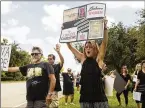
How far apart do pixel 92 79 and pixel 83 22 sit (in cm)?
196

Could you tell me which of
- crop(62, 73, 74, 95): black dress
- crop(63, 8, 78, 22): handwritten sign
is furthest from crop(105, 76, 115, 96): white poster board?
crop(62, 73, 74, 95): black dress

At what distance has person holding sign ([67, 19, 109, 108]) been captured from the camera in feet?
21.5

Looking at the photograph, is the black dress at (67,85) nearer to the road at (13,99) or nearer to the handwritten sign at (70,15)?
the road at (13,99)

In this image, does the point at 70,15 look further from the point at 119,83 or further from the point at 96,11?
the point at 119,83

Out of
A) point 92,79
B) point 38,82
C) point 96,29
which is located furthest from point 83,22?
point 92,79

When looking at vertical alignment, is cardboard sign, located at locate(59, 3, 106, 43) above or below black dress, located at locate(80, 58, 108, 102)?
above

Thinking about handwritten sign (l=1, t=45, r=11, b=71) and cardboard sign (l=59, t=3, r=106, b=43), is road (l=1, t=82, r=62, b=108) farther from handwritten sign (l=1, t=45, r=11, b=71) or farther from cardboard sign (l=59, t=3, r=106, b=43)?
→ cardboard sign (l=59, t=3, r=106, b=43)

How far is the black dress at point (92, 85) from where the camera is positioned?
21.5 feet

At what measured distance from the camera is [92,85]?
21.6 ft

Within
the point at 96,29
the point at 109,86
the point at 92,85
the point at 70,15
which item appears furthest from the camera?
the point at 70,15

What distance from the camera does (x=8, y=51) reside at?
1033 cm

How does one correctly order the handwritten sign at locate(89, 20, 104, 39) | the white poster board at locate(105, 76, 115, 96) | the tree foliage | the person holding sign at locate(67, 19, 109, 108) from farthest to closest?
1. the tree foliage
2. the handwritten sign at locate(89, 20, 104, 39)
3. the white poster board at locate(105, 76, 115, 96)
4. the person holding sign at locate(67, 19, 109, 108)

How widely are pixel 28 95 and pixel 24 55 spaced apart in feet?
280

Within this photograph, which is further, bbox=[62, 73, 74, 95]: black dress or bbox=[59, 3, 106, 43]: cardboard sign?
bbox=[62, 73, 74, 95]: black dress
